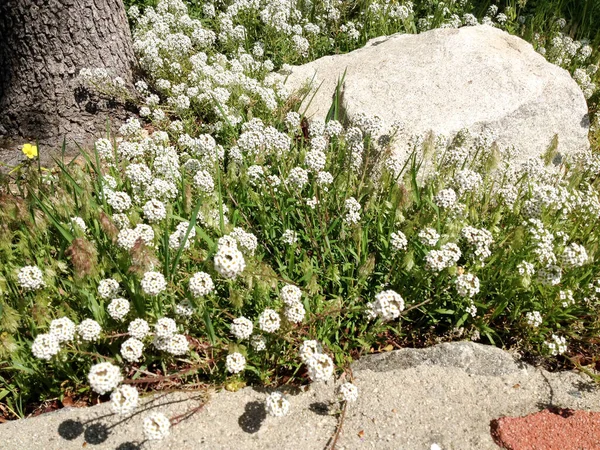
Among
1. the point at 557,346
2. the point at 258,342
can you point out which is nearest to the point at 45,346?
the point at 258,342

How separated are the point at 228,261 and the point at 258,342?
675mm

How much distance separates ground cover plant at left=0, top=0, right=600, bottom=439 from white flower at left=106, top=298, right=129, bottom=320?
0.02 meters

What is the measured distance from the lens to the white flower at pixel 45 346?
3080 millimetres

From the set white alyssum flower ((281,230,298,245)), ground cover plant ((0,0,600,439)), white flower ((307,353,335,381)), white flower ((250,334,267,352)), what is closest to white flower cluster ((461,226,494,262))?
ground cover plant ((0,0,600,439))

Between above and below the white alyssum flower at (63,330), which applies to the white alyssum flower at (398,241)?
above

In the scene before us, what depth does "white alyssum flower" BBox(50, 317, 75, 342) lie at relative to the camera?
124 inches

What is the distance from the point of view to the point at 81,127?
5.84 m

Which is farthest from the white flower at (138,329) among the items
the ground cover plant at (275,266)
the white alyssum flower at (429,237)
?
the white alyssum flower at (429,237)

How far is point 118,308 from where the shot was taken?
132 inches

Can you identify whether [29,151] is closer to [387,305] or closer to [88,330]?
[88,330]

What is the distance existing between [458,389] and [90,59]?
486cm

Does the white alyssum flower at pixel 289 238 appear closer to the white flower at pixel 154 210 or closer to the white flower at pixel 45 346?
the white flower at pixel 154 210

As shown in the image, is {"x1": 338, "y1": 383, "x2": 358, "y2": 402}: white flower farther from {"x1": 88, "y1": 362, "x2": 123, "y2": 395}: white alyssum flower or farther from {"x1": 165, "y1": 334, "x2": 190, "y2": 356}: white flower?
{"x1": 88, "y1": 362, "x2": 123, "y2": 395}: white alyssum flower

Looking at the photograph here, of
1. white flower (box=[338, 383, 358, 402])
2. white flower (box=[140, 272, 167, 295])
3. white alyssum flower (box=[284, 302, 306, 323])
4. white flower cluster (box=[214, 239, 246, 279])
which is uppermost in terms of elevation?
white flower cluster (box=[214, 239, 246, 279])
